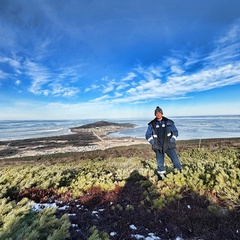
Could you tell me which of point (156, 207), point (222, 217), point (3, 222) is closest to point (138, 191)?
point (156, 207)

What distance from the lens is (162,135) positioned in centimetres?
666

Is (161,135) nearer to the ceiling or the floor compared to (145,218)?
nearer to the ceiling

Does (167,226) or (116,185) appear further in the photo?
(116,185)

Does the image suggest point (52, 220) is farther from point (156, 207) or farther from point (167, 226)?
point (156, 207)

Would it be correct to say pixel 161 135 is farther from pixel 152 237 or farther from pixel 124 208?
pixel 152 237

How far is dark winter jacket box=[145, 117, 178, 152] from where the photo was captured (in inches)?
259

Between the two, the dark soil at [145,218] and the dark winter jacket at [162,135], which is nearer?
the dark soil at [145,218]

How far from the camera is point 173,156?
684 centimetres

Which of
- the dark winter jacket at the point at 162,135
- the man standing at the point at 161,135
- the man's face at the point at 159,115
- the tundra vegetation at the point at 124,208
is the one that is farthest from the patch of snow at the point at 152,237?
the man's face at the point at 159,115

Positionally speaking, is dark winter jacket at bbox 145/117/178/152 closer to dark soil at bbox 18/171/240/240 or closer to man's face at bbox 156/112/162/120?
man's face at bbox 156/112/162/120

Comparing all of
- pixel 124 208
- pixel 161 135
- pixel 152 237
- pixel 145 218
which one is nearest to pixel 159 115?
pixel 161 135

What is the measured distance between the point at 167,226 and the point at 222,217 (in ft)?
3.63

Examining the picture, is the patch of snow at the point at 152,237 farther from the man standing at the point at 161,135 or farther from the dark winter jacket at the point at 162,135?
the dark winter jacket at the point at 162,135

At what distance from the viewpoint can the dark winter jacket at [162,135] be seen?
21.6 feet
